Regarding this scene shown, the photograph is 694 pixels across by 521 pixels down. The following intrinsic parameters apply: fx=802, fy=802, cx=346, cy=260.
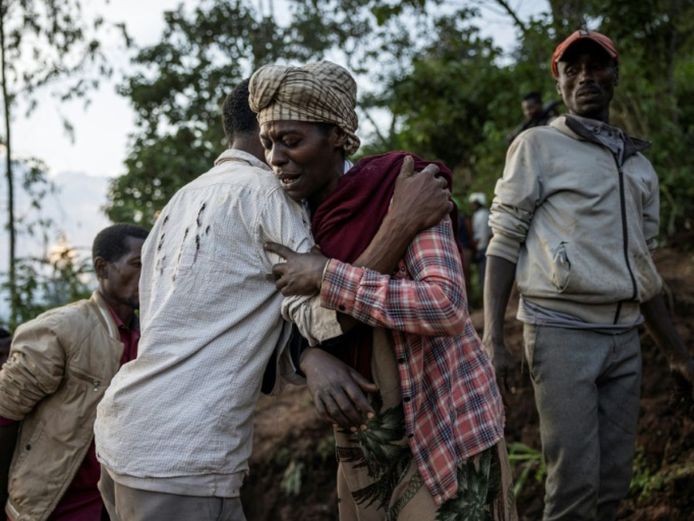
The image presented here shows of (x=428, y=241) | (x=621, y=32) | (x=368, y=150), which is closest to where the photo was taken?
(x=428, y=241)

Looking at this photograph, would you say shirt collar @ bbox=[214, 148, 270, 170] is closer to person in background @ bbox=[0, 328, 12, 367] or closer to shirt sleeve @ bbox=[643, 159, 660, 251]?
shirt sleeve @ bbox=[643, 159, 660, 251]

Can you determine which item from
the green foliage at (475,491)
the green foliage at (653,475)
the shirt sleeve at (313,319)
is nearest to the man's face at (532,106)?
the green foliage at (653,475)

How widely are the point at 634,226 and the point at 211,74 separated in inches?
403

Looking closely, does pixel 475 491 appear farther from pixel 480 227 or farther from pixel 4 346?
pixel 480 227

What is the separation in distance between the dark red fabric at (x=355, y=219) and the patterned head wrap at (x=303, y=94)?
16cm

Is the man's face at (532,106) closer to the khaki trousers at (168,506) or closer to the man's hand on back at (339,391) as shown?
the man's hand on back at (339,391)

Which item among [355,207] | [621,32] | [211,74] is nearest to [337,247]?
[355,207]

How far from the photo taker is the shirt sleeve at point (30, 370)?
2834 mm

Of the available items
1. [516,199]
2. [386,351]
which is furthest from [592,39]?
[386,351]

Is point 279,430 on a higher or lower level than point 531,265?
lower

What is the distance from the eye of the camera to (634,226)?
318cm

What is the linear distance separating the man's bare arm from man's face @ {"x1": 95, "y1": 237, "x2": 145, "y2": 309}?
4.61 feet

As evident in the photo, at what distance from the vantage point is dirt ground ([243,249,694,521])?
426 cm

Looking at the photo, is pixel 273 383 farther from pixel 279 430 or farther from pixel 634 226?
pixel 279 430
